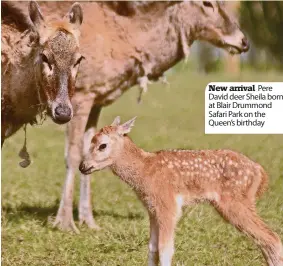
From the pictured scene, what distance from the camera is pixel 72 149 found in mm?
6566

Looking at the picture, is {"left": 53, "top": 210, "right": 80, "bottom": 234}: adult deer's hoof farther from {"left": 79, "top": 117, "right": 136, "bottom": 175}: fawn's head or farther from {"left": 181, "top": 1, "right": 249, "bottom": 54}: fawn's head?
{"left": 181, "top": 1, "right": 249, "bottom": 54}: fawn's head

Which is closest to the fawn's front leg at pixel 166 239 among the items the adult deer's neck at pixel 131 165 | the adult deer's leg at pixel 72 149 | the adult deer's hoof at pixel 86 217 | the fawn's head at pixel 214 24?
the adult deer's neck at pixel 131 165

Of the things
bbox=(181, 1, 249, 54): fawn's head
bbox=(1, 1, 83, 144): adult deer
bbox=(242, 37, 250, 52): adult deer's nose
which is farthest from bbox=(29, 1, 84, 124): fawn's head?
bbox=(242, 37, 250, 52): adult deer's nose

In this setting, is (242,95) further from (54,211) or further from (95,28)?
(54,211)

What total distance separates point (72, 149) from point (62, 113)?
5.01ft

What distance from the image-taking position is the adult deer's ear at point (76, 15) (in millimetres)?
5409

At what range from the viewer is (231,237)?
595 cm

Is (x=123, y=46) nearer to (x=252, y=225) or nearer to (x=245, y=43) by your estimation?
(x=245, y=43)

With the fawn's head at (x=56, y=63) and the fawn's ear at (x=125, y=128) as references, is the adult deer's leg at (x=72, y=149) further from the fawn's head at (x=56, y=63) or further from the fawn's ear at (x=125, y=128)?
the fawn's ear at (x=125, y=128)

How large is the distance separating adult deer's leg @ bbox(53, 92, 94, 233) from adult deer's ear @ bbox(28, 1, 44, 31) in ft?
3.66

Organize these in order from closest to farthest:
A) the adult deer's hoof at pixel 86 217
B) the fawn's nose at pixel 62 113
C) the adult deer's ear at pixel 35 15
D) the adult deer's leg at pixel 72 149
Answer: the fawn's nose at pixel 62 113 → the adult deer's ear at pixel 35 15 → the adult deer's leg at pixel 72 149 → the adult deer's hoof at pixel 86 217

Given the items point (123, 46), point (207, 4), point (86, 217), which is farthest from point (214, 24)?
point (86, 217)

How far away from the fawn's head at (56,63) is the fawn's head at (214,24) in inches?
70.8

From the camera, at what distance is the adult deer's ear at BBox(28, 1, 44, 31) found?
527 centimetres
